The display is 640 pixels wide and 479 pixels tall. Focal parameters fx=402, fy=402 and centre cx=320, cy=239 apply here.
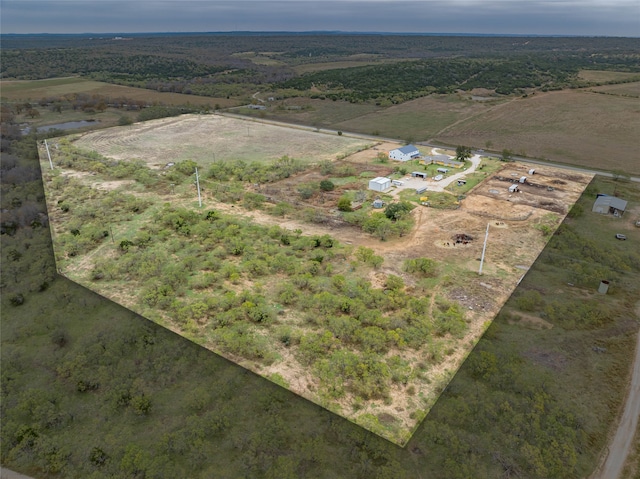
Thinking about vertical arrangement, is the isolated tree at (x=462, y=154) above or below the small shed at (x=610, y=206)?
above

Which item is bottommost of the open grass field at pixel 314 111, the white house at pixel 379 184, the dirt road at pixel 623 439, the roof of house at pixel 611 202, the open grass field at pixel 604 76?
the dirt road at pixel 623 439

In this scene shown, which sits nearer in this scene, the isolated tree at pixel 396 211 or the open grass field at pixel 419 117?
the isolated tree at pixel 396 211

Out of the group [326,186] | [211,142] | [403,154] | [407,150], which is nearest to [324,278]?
[326,186]

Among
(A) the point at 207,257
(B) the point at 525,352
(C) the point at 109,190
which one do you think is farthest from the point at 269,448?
(C) the point at 109,190

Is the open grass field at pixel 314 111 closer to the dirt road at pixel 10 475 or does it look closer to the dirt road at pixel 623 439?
the dirt road at pixel 623 439

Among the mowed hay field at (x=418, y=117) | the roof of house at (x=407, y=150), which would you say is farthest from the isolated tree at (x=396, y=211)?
the mowed hay field at (x=418, y=117)

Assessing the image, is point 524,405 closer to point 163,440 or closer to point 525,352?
point 525,352

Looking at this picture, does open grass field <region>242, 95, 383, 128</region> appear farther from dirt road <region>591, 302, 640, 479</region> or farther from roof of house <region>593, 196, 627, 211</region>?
dirt road <region>591, 302, 640, 479</region>

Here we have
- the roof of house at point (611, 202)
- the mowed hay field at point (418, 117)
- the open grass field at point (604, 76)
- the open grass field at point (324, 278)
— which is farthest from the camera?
the open grass field at point (604, 76)

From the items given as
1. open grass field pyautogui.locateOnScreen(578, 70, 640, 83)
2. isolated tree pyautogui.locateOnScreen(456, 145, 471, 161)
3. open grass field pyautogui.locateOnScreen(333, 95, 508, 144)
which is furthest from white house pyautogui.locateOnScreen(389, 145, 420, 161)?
open grass field pyautogui.locateOnScreen(578, 70, 640, 83)
